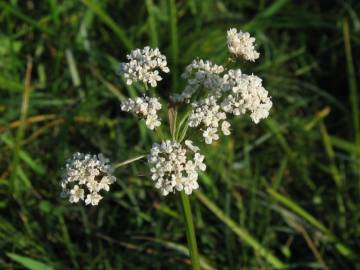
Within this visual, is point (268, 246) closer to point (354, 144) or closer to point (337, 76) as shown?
point (354, 144)

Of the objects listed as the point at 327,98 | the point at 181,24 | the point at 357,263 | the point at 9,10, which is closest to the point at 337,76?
the point at 327,98

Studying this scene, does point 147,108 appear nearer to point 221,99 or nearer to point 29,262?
point 221,99

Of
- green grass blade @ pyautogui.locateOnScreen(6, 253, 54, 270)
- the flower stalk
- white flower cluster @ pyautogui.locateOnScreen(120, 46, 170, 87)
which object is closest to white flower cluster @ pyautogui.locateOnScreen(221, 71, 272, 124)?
the flower stalk

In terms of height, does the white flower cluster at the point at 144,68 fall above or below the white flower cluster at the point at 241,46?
below

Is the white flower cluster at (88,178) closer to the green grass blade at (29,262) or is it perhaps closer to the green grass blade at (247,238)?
the green grass blade at (29,262)

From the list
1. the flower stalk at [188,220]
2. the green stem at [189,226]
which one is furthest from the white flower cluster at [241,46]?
the green stem at [189,226]

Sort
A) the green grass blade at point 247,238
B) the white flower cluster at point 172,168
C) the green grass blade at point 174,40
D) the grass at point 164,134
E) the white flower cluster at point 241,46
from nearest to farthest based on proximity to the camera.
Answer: the white flower cluster at point 172,168
the white flower cluster at point 241,46
the green grass blade at point 247,238
the grass at point 164,134
the green grass blade at point 174,40

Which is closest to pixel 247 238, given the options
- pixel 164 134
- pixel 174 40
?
pixel 164 134

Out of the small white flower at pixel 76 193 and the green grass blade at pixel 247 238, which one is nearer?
the small white flower at pixel 76 193
